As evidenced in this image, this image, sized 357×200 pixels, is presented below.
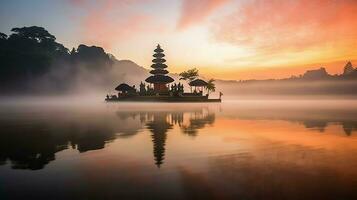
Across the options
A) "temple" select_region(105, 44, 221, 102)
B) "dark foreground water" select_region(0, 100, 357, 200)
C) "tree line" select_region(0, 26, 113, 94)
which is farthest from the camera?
"tree line" select_region(0, 26, 113, 94)

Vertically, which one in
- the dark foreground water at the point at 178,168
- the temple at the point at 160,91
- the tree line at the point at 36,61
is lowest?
the dark foreground water at the point at 178,168

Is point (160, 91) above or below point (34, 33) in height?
below

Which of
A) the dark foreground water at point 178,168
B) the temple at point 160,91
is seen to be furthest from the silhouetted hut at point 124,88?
the dark foreground water at point 178,168

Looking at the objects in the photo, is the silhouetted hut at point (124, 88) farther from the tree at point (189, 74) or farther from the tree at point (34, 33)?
the tree at point (34, 33)

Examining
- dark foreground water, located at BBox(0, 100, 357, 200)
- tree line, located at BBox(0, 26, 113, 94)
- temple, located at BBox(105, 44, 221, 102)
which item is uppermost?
tree line, located at BBox(0, 26, 113, 94)

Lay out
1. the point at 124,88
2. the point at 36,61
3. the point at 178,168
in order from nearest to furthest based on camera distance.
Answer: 1. the point at 178,168
2. the point at 124,88
3. the point at 36,61

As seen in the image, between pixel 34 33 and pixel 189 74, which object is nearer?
pixel 189 74

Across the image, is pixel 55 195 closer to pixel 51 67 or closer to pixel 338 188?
pixel 338 188

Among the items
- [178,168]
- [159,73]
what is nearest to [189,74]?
[159,73]

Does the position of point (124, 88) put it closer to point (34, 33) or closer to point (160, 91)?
point (160, 91)

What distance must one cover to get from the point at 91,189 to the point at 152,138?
7.82 meters

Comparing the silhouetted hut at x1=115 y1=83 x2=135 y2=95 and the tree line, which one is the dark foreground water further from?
the tree line

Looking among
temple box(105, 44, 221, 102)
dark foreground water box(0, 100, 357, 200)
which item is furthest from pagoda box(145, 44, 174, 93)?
dark foreground water box(0, 100, 357, 200)

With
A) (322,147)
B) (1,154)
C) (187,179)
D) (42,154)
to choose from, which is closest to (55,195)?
(187,179)
